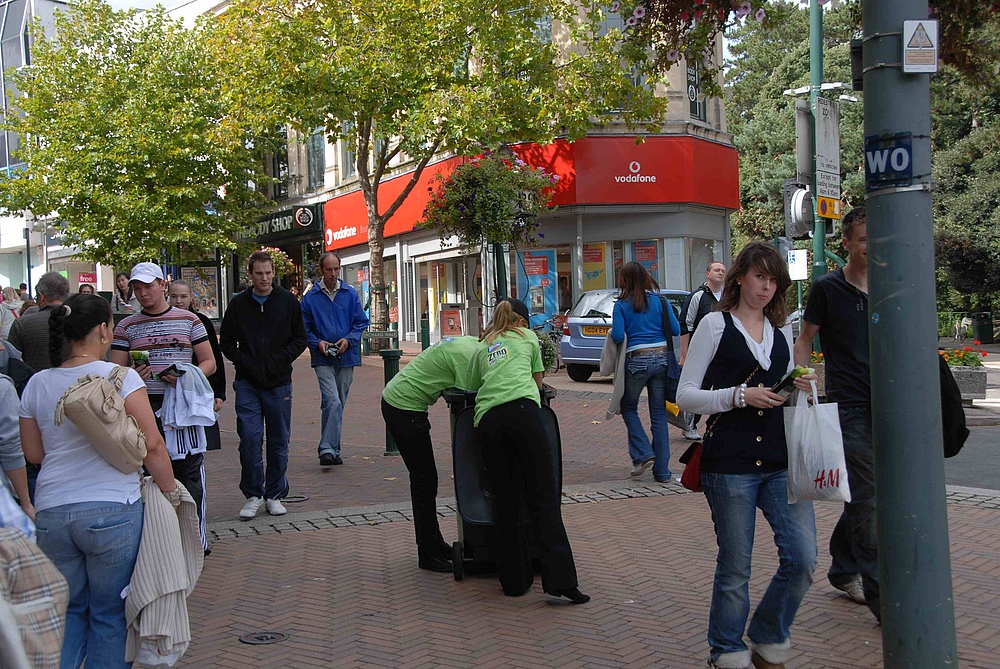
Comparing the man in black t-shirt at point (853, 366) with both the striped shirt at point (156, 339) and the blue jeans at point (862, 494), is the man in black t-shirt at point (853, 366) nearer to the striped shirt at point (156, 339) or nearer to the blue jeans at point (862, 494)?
the blue jeans at point (862, 494)

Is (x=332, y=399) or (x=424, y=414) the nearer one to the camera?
(x=424, y=414)

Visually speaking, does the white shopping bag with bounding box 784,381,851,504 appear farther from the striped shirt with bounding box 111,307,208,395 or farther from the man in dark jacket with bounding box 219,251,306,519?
the man in dark jacket with bounding box 219,251,306,519

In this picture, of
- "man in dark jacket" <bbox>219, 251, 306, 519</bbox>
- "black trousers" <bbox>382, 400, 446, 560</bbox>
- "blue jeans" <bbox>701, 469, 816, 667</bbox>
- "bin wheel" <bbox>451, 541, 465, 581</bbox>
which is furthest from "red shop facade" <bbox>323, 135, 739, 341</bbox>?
"blue jeans" <bbox>701, 469, 816, 667</bbox>

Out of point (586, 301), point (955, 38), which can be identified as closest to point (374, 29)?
point (586, 301)

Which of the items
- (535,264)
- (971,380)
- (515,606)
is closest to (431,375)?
(515,606)

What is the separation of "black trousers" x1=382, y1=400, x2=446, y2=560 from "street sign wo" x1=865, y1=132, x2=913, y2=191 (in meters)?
3.07

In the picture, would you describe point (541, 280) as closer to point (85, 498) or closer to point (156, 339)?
point (156, 339)

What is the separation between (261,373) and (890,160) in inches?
198

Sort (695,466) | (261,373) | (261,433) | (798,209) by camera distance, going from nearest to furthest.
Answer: (695,466)
(261,373)
(261,433)
(798,209)

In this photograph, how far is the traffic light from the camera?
40.7 feet

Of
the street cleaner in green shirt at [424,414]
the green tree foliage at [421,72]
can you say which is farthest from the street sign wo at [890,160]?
the green tree foliage at [421,72]

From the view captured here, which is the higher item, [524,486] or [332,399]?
[332,399]

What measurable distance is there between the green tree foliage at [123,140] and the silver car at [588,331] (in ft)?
52.5

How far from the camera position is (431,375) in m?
5.71
